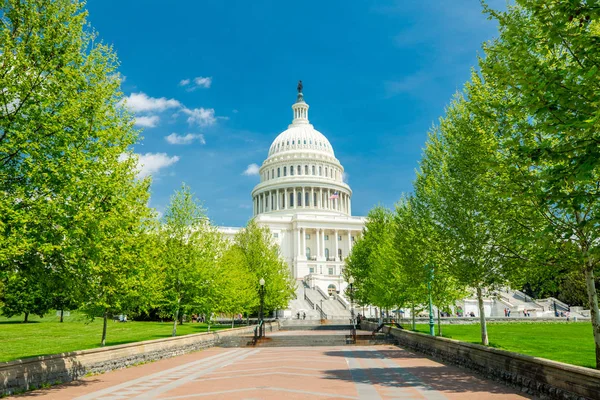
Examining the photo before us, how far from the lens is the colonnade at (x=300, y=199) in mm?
133375

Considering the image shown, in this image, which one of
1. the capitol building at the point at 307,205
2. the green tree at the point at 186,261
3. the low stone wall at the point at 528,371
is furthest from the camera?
the capitol building at the point at 307,205

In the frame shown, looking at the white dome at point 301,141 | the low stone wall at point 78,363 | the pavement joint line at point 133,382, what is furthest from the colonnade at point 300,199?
the pavement joint line at point 133,382

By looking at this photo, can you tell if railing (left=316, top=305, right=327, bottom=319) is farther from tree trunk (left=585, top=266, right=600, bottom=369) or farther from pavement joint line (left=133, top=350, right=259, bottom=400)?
tree trunk (left=585, top=266, right=600, bottom=369)

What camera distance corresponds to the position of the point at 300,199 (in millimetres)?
134625

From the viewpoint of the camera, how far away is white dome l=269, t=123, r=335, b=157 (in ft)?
473

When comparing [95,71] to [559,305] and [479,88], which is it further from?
[559,305]

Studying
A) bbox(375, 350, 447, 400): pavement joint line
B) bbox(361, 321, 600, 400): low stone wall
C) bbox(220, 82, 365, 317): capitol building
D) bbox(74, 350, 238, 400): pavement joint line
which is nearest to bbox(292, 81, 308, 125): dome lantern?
bbox(220, 82, 365, 317): capitol building

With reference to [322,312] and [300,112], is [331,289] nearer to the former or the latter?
[322,312]

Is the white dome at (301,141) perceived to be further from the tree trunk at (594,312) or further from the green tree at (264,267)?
the tree trunk at (594,312)

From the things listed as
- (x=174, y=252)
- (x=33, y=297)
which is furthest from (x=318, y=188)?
(x=174, y=252)

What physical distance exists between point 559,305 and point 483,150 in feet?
202

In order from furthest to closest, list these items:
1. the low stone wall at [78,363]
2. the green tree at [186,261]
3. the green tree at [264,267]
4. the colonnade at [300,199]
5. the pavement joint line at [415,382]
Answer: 1. the colonnade at [300,199]
2. the green tree at [264,267]
3. the green tree at [186,261]
4. the low stone wall at [78,363]
5. the pavement joint line at [415,382]

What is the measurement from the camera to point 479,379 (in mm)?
15164

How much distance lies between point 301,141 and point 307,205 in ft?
74.1
